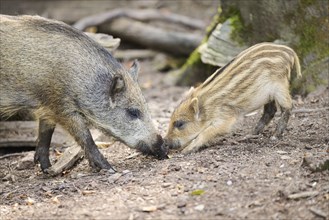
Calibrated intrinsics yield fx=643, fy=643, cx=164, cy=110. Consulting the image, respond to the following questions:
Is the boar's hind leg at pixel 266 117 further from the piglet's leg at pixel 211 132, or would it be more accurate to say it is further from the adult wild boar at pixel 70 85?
the adult wild boar at pixel 70 85

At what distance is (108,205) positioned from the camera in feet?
15.4

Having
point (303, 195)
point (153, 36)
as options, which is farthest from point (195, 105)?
point (153, 36)

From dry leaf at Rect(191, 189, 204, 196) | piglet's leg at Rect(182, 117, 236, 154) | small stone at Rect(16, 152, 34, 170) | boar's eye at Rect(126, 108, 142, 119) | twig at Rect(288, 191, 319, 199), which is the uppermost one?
twig at Rect(288, 191, 319, 199)

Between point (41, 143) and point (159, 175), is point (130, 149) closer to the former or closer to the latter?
point (41, 143)

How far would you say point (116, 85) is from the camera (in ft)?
19.9

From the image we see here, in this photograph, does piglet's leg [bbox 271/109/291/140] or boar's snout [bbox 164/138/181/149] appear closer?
piglet's leg [bbox 271/109/291/140]

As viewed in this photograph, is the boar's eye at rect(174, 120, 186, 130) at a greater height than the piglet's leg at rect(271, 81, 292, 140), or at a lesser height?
lesser

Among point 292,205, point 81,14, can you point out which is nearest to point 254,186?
point 292,205

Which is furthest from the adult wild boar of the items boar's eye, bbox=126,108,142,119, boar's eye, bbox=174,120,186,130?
boar's eye, bbox=174,120,186,130

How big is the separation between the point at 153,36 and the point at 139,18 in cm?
71

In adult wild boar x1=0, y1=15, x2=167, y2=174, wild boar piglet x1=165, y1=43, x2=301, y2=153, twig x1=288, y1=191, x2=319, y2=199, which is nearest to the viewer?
twig x1=288, y1=191, x2=319, y2=199

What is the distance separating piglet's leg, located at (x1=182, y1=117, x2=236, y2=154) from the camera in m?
6.15

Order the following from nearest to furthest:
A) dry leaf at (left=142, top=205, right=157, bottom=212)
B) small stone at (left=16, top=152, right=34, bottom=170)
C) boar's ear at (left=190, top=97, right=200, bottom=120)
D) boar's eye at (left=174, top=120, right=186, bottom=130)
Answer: dry leaf at (left=142, top=205, right=157, bottom=212) < boar's ear at (left=190, top=97, right=200, bottom=120) < boar's eye at (left=174, top=120, right=186, bottom=130) < small stone at (left=16, top=152, right=34, bottom=170)

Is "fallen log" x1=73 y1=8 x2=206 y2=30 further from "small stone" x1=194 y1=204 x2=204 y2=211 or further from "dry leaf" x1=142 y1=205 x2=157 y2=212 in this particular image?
"small stone" x1=194 y1=204 x2=204 y2=211
